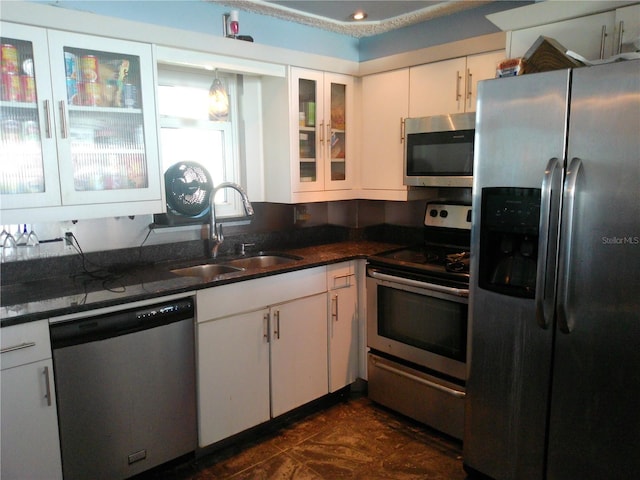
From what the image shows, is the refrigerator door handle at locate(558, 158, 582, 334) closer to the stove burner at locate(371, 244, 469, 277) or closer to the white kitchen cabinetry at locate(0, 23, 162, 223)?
the stove burner at locate(371, 244, 469, 277)

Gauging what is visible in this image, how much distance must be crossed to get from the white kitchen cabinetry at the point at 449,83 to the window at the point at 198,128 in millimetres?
1136

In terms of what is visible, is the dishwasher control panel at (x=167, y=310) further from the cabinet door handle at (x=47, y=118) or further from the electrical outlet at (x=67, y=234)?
the cabinet door handle at (x=47, y=118)

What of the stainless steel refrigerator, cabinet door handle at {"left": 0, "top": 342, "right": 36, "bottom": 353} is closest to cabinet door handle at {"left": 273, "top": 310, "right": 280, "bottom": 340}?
the stainless steel refrigerator

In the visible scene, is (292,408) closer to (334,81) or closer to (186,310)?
(186,310)

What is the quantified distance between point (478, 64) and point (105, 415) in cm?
251

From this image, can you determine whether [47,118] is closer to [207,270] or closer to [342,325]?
[207,270]

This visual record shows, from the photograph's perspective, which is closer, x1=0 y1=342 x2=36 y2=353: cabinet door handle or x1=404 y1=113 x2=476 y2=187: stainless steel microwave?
x1=0 y1=342 x2=36 y2=353: cabinet door handle

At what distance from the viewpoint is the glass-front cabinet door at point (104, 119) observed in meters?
1.99

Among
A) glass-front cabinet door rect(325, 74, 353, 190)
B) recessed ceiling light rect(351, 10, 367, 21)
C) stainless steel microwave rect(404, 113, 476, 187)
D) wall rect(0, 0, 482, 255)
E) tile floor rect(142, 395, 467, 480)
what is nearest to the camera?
tile floor rect(142, 395, 467, 480)

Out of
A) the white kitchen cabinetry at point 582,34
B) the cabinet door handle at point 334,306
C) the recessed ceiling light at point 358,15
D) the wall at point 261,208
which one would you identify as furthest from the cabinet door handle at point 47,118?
the white kitchen cabinetry at point 582,34

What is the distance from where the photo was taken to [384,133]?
300 cm

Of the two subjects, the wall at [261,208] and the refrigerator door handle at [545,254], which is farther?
the wall at [261,208]

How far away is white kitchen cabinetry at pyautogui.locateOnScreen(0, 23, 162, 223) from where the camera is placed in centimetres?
189

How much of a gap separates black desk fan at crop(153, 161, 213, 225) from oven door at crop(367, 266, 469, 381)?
1.06m
